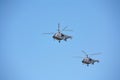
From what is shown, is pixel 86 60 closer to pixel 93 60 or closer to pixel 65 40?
pixel 93 60

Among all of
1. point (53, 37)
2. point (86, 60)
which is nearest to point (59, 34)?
point (53, 37)

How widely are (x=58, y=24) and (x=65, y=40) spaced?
170 inches

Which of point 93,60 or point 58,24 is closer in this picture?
point 58,24

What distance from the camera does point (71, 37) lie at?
57.5 metres

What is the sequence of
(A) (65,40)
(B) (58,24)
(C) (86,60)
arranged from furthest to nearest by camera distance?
(C) (86,60) → (A) (65,40) → (B) (58,24)

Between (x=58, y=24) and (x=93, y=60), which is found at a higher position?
(x=58, y=24)

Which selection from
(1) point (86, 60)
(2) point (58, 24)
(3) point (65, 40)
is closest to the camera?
(2) point (58, 24)

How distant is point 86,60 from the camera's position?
61.7 metres

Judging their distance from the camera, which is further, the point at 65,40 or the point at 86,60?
the point at 86,60

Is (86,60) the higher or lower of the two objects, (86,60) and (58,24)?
the lower

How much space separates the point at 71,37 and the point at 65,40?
6.56 ft

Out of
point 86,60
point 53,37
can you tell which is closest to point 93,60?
point 86,60

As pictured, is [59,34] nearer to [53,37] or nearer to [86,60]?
[53,37]

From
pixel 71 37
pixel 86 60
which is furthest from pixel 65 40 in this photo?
pixel 86 60
